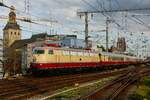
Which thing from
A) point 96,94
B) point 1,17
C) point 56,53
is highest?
point 1,17

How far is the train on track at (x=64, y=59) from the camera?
3916 centimetres

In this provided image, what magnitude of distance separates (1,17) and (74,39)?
118 ft

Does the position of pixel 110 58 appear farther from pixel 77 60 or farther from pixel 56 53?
pixel 56 53

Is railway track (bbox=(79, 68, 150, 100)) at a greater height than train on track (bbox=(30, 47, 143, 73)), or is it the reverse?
train on track (bbox=(30, 47, 143, 73))

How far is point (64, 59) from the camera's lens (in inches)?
1677

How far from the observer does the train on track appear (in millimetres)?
39156

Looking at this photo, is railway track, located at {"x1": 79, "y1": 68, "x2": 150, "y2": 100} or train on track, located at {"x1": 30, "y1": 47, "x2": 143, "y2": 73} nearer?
railway track, located at {"x1": 79, "y1": 68, "x2": 150, "y2": 100}

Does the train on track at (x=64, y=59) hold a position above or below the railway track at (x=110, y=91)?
above

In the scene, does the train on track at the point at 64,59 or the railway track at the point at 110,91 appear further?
the train on track at the point at 64,59

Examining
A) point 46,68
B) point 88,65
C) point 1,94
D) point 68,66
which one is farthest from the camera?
point 88,65

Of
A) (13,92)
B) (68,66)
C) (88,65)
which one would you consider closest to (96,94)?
(13,92)

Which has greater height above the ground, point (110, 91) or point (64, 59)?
point (64, 59)

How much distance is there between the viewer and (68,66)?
44000 mm

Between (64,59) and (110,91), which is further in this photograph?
(64,59)
